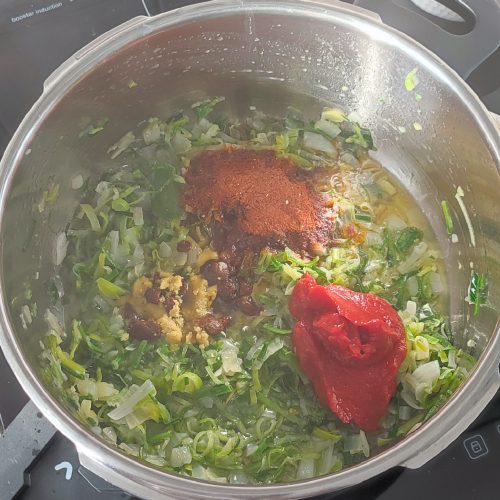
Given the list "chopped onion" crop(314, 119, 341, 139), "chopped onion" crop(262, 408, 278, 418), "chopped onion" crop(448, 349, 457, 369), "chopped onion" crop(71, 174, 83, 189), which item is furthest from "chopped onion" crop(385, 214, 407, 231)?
"chopped onion" crop(71, 174, 83, 189)

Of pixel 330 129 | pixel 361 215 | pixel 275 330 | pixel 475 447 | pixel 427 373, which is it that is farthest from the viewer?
pixel 330 129

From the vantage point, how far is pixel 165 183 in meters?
1.77

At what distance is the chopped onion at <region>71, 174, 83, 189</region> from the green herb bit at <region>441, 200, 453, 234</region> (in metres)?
1.00

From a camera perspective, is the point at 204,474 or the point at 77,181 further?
the point at 77,181

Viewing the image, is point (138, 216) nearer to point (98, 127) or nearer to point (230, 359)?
point (98, 127)

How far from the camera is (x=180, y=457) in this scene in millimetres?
1378

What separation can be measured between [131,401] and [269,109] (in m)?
0.97

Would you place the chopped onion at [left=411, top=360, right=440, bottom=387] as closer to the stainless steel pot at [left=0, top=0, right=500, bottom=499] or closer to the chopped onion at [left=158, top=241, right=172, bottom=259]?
the stainless steel pot at [left=0, top=0, right=500, bottom=499]

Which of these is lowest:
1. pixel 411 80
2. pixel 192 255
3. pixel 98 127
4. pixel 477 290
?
pixel 477 290

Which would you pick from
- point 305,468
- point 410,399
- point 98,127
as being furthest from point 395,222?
point 98,127

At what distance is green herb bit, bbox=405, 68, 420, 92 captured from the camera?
1.57 meters

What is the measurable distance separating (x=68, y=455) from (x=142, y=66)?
3.12 ft

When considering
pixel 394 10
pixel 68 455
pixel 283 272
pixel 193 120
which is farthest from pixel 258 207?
pixel 68 455

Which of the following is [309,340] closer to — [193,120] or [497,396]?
[497,396]
